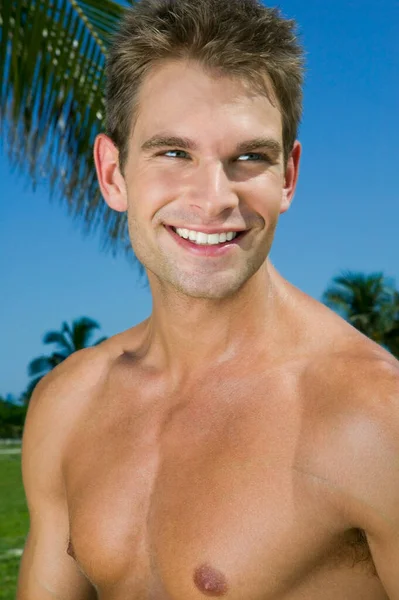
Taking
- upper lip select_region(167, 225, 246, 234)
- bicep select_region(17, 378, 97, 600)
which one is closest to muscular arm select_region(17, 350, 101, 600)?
bicep select_region(17, 378, 97, 600)

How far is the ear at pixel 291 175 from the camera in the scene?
255cm

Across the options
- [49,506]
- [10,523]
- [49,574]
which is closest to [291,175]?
[49,506]

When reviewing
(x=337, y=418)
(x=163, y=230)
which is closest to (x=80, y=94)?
(x=163, y=230)

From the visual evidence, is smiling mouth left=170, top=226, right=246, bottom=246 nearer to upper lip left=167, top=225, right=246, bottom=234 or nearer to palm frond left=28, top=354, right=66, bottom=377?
upper lip left=167, top=225, right=246, bottom=234

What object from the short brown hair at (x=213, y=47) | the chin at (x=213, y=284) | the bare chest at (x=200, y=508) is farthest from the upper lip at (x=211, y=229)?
the bare chest at (x=200, y=508)

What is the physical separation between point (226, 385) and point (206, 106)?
0.80 metres

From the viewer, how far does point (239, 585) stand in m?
2.28

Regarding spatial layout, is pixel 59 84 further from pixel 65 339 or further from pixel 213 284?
pixel 65 339

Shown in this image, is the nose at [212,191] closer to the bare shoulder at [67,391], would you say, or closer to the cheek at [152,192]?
the cheek at [152,192]

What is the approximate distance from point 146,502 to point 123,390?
432 millimetres

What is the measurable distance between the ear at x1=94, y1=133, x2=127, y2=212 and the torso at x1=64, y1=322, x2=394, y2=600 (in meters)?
0.56

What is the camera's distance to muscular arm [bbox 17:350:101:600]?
9.60 ft

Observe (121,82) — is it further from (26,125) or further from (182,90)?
(26,125)

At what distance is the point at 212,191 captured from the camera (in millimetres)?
2230
